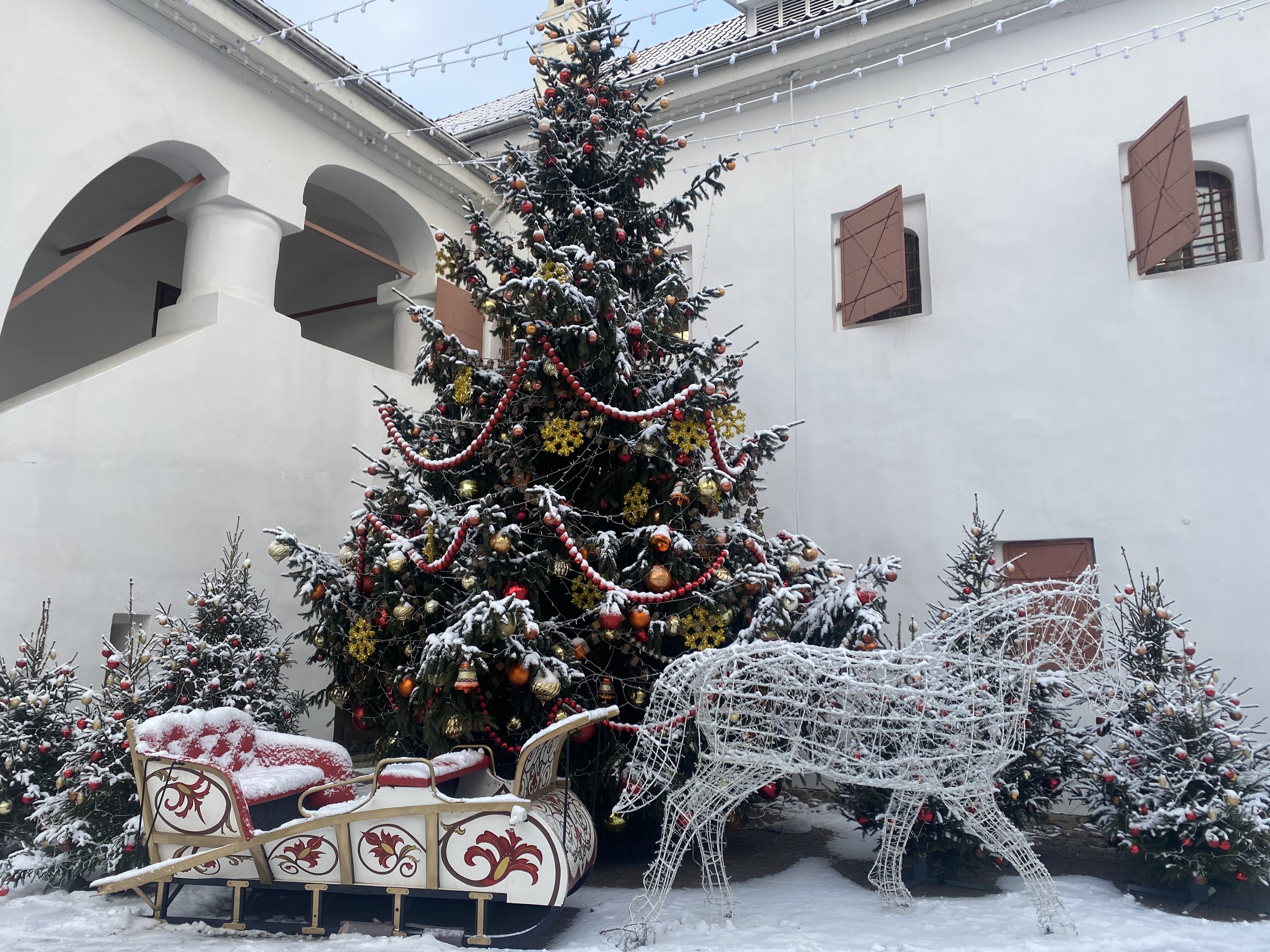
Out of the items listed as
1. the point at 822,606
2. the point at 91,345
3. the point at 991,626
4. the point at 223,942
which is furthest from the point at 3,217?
the point at 991,626

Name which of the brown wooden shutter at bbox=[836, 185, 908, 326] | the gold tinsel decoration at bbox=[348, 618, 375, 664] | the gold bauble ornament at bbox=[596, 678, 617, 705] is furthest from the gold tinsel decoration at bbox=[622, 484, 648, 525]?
the brown wooden shutter at bbox=[836, 185, 908, 326]

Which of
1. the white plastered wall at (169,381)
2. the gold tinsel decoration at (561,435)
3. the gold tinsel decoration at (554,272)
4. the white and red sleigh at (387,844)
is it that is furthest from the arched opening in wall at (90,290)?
the white and red sleigh at (387,844)

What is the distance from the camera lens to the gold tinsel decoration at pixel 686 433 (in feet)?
20.9

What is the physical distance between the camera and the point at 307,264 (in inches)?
567

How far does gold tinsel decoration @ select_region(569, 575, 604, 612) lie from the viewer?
611 centimetres

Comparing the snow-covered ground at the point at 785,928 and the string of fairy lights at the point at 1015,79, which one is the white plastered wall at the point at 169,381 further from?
the string of fairy lights at the point at 1015,79

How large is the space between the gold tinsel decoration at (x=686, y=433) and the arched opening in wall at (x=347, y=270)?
625 centimetres

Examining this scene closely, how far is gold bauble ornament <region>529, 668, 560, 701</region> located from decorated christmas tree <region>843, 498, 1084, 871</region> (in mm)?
2290

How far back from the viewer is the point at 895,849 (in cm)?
545

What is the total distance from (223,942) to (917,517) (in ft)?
22.5

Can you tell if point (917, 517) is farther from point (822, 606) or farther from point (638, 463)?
point (638, 463)

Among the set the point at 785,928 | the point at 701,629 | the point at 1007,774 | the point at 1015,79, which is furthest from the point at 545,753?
the point at 1015,79

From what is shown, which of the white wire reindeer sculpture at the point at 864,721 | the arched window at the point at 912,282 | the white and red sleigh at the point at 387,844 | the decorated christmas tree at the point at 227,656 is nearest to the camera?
the white wire reindeer sculpture at the point at 864,721

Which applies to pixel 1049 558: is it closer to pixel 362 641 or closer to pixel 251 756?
pixel 362 641
